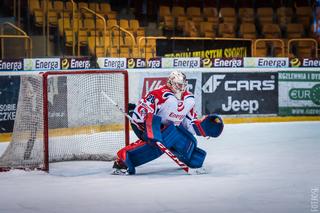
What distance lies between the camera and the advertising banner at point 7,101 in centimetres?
1184

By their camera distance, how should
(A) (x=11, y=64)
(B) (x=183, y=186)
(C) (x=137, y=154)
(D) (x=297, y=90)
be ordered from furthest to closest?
1. (D) (x=297, y=90)
2. (A) (x=11, y=64)
3. (C) (x=137, y=154)
4. (B) (x=183, y=186)

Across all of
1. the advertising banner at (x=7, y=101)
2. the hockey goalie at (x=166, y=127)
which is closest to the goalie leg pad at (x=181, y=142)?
the hockey goalie at (x=166, y=127)

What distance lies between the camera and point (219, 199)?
7.09m

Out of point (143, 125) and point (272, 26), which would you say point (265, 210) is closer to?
point (143, 125)

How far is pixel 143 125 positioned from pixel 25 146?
1459 mm

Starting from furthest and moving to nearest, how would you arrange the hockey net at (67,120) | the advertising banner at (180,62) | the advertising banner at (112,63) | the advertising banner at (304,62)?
the advertising banner at (304,62) → the advertising banner at (180,62) → the advertising banner at (112,63) → the hockey net at (67,120)

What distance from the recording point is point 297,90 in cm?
1464

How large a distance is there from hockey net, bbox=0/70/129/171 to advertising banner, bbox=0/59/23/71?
1399mm

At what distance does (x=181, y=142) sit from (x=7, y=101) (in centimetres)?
406

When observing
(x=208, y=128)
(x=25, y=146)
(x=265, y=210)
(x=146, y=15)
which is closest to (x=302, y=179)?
(x=208, y=128)

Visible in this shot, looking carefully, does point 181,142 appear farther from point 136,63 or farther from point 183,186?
point 136,63

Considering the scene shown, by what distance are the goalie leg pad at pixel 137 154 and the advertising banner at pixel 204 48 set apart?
665 centimetres

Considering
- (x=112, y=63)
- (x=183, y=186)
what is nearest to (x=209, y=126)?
(x=183, y=186)

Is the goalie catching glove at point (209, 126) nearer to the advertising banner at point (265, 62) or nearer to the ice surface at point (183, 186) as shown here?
the ice surface at point (183, 186)
